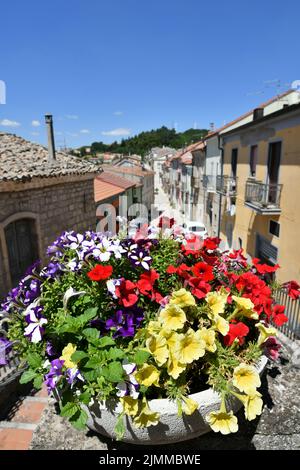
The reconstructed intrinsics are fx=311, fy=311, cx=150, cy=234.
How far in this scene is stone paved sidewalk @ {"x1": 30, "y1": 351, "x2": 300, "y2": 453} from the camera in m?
1.63

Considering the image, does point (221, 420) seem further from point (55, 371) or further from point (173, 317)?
point (55, 371)

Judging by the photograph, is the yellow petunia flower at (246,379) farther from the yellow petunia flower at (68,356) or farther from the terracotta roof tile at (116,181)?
the terracotta roof tile at (116,181)

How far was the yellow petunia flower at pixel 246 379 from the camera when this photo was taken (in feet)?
4.17

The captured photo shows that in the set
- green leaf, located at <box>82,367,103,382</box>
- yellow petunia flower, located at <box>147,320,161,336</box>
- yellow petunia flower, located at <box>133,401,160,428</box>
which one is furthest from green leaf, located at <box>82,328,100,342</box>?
yellow petunia flower, located at <box>133,401,160,428</box>

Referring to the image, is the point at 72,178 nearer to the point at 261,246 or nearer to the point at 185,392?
the point at 261,246

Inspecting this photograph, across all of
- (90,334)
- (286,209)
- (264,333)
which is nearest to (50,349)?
(90,334)

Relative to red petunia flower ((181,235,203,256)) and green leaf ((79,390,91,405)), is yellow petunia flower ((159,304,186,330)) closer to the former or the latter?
green leaf ((79,390,91,405))

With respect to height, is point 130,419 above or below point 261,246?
above

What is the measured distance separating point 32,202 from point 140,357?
7.79 metres

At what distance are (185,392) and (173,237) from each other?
1194 millimetres

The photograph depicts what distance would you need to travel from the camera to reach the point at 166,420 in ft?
4.33

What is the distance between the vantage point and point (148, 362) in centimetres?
140

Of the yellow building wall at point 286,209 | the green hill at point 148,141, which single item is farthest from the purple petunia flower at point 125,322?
the green hill at point 148,141
